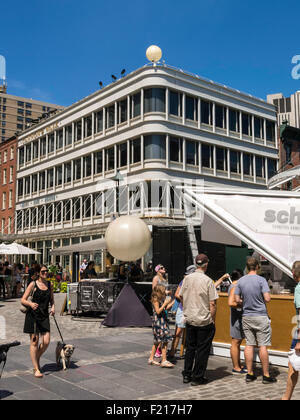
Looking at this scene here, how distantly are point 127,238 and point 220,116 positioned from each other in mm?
28711

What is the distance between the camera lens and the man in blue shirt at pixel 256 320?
6812mm

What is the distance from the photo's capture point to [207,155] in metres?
38.4

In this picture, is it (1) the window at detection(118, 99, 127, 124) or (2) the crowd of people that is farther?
(1) the window at detection(118, 99, 127, 124)

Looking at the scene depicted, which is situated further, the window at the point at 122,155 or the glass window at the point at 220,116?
the glass window at the point at 220,116

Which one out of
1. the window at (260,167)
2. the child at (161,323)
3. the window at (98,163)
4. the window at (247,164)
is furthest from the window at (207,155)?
the child at (161,323)

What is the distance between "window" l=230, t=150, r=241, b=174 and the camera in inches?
1581

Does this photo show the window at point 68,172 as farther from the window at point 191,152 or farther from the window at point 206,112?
the window at point 206,112

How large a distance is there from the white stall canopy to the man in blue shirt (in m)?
2.11

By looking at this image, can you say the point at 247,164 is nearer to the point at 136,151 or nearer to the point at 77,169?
the point at 136,151

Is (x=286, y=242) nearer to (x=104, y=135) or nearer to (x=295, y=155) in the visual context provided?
(x=104, y=135)

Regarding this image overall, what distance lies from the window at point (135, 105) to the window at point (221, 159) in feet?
25.9

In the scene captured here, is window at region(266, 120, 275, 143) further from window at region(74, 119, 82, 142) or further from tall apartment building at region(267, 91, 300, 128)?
window at region(74, 119, 82, 142)

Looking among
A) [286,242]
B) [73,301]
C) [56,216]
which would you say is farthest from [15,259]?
[286,242]

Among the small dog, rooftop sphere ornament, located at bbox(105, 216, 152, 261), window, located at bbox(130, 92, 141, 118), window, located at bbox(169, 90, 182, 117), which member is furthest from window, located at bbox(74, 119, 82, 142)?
the small dog
